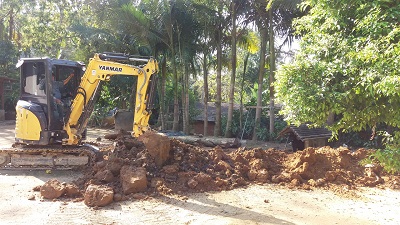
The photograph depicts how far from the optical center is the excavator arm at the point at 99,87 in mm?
7996

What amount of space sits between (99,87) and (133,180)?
3087 mm

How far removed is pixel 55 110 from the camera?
9008mm

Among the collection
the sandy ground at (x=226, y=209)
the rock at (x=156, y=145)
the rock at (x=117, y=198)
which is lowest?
the sandy ground at (x=226, y=209)

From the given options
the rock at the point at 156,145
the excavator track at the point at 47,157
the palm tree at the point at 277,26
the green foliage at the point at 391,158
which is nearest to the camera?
the green foliage at the point at 391,158

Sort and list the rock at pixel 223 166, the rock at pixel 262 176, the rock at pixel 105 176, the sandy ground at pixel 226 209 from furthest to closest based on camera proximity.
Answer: the rock at pixel 223 166, the rock at pixel 262 176, the rock at pixel 105 176, the sandy ground at pixel 226 209

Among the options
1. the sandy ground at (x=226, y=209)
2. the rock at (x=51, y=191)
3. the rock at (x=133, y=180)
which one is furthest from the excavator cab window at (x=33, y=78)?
the rock at (x=133, y=180)

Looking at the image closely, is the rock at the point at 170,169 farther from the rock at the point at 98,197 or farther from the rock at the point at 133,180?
the rock at the point at 98,197

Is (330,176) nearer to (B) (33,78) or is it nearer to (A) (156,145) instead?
(A) (156,145)

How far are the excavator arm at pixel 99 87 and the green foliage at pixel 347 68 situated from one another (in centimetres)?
456

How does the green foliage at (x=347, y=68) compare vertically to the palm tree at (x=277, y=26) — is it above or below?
below

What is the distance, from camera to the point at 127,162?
26.3 feet

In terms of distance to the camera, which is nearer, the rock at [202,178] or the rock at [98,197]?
the rock at [98,197]

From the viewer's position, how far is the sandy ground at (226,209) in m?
5.86

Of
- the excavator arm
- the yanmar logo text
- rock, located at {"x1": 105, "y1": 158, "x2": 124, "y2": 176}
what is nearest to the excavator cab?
the excavator arm
